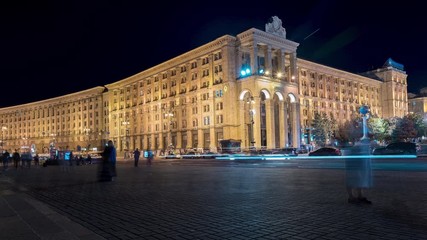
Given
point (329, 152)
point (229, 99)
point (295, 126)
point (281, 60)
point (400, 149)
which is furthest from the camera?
point (295, 126)

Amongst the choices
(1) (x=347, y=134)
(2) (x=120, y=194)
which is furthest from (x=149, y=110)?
(2) (x=120, y=194)

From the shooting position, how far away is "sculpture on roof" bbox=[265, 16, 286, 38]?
83.4 metres

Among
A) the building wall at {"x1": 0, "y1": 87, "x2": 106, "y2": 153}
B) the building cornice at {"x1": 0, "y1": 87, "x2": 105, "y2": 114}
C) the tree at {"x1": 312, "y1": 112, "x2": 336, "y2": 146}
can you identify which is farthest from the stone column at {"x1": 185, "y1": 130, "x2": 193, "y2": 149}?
the building cornice at {"x1": 0, "y1": 87, "x2": 105, "y2": 114}

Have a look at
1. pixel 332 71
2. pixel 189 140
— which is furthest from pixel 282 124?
pixel 332 71

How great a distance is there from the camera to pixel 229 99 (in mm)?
79500

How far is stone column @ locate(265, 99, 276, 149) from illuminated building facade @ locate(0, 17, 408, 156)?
21cm

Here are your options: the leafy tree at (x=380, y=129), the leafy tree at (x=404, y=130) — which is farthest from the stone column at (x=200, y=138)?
the leafy tree at (x=404, y=130)

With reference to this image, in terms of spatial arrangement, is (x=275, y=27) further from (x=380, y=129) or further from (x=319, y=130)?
(x=380, y=129)

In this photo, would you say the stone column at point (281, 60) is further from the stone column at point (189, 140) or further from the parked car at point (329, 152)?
the parked car at point (329, 152)

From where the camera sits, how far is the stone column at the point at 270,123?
259ft

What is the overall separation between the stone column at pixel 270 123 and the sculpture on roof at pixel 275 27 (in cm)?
1618

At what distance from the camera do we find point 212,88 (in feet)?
275

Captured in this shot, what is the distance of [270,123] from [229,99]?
999cm

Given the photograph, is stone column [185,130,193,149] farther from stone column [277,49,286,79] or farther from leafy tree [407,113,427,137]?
leafy tree [407,113,427,137]
